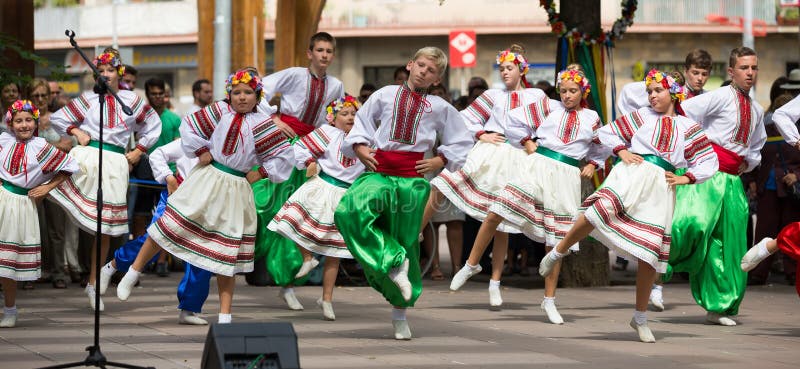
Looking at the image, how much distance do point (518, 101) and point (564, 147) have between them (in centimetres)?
118

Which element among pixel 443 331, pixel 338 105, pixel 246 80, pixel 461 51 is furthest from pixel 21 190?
pixel 461 51

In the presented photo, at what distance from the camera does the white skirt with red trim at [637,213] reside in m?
9.15

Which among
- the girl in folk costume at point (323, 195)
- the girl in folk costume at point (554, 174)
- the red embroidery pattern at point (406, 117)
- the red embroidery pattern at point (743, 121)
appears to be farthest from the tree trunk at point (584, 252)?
the red embroidery pattern at point (406, 117)

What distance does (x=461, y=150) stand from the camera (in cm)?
950

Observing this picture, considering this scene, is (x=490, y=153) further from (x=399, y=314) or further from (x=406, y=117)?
(x=399, y=314)

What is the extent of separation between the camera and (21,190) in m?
10.1

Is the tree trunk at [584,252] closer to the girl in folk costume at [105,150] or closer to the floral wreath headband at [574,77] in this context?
the floral wreath headband at [574,77]

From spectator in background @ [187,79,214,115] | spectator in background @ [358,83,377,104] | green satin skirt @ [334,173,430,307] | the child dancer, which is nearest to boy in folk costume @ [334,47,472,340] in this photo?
green satin skirt @ [334,173,430,307]

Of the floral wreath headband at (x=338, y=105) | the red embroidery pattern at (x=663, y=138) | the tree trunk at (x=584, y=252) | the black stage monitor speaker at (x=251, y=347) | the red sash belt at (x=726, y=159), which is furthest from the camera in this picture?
the tree trunk at (x=584, y=252)

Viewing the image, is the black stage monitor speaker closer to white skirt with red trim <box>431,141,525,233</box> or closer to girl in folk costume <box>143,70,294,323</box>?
girl in folk costume <box>143,70,294,323</box>

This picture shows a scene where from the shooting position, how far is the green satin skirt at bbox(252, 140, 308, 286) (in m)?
11.4

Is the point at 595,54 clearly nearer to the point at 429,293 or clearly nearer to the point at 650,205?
the point at 429,293

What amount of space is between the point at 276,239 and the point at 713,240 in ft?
11.4

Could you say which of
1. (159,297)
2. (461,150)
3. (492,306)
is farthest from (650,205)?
(159,297)
